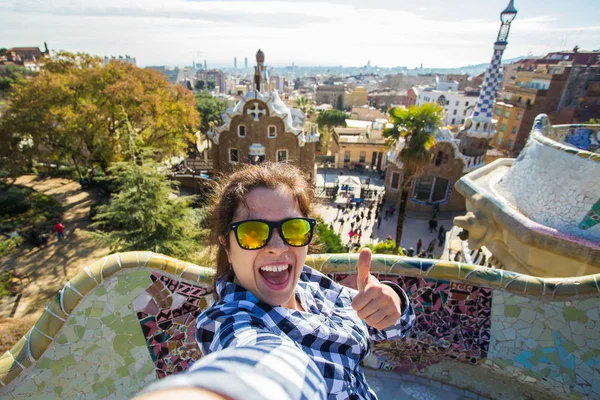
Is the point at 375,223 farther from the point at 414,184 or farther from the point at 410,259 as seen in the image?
the point at 410,259

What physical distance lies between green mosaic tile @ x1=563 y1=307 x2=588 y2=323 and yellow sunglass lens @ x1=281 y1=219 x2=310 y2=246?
3.08 m

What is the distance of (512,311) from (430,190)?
65.0 feet

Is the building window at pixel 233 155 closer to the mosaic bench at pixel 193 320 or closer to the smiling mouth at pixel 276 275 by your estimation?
the mosaic bench at pixel 193 320

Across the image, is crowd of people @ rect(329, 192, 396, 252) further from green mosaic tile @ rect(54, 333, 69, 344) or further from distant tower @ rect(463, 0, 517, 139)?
green mosaic tile @ rect(54, 333, 69, 344)

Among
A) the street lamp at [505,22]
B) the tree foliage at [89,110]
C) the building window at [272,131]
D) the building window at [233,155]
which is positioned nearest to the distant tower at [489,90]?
the street lamp at [505,22]

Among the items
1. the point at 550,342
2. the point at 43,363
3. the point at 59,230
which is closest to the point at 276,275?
the point at 43,363

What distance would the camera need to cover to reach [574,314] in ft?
11.0

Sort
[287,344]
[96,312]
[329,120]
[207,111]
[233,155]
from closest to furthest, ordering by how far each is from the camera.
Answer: [287,344] < [96,312] < [233,155] < [207,111] < [329,120]

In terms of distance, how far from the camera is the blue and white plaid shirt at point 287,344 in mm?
901

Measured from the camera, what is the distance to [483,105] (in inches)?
846

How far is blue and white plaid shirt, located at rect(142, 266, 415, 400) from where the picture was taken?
901 mm

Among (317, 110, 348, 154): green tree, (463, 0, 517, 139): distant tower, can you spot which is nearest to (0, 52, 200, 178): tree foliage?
(463, 0, 517, 139): distant tower

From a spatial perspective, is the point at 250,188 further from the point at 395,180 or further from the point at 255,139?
the point at 395,180

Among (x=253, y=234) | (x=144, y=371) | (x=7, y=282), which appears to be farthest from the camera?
(x=7, y=282)
